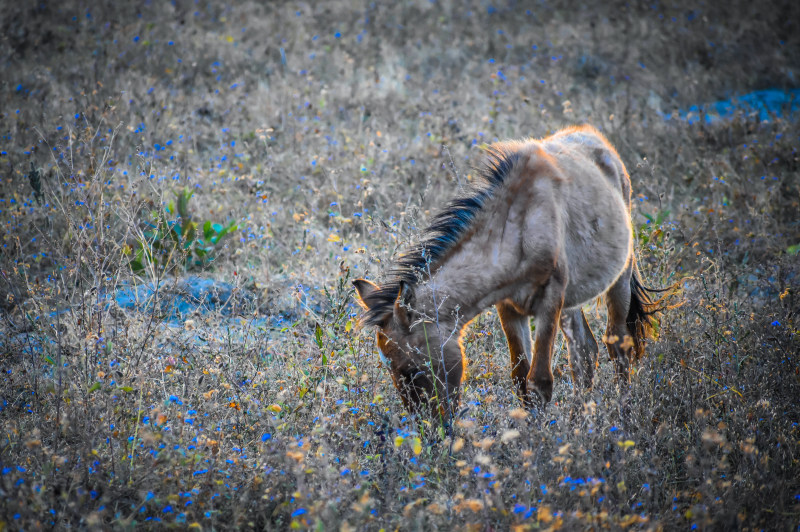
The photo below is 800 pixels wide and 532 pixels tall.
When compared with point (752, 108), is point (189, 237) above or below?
below

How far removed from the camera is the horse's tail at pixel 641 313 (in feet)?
17.5

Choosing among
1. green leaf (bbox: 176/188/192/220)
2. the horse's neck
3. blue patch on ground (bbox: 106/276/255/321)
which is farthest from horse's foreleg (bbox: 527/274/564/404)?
green leaf (bbox: 176/188/192/220)

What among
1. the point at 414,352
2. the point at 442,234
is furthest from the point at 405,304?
the point at 442,234

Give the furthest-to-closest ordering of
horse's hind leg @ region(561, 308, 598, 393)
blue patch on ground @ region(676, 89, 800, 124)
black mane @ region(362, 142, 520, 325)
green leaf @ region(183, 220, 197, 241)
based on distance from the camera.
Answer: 1. blue patch on ground @ region(676, 89, 800, 124)
2. green leaf @ region(183, 220, 197, 241)
3. horse's hind leg @ region(561, 308, 598, 393)
4. black mane @ region(362, 142, 520, 325)

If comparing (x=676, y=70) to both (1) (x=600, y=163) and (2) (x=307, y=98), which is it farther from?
(1) (x=600, y=163)

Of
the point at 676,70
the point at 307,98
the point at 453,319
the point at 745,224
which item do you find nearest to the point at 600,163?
the point at 453,319

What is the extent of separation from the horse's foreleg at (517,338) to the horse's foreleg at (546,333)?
0.33m

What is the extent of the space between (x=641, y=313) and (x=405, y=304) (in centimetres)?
280

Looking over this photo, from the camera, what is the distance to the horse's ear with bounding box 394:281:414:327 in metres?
3.60

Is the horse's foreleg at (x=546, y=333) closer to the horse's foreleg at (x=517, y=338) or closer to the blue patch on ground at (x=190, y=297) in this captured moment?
the horse's foreleg at (x=517, y=338)

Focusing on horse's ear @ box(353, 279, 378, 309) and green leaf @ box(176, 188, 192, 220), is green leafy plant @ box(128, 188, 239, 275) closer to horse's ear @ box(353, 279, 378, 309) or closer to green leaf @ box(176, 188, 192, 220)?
green leaf @ box(176, 188, 192, 220)

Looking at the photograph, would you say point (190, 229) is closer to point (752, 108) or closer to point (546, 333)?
point (546, 333)

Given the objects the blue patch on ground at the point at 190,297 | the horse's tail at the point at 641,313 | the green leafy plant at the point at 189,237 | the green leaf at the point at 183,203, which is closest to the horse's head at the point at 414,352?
the blue patch on ground at the point at 190,297

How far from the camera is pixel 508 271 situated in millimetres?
3951
